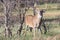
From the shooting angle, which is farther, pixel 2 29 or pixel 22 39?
pixel 2 29

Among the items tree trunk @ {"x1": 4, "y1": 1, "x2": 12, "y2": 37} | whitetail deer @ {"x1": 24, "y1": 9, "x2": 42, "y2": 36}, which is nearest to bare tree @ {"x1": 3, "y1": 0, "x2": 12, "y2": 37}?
tree trunk @ {"x1": 4, "y1": 1, "x2": 12, "y2": 37}

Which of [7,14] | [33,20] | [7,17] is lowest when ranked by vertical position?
[33,20]

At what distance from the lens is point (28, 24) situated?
14.3m

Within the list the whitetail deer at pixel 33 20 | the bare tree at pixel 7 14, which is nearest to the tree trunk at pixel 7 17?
the bare tree at pixel 7 14

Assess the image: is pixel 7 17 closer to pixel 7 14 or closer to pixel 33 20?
pixel 7 14

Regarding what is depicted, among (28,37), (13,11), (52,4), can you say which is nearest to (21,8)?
(13,11)

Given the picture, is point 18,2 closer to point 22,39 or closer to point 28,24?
point 22,39

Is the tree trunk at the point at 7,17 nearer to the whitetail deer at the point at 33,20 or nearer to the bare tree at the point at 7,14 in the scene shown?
the bare tree at the point at 7,14

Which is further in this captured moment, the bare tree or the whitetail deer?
the whitetail deer

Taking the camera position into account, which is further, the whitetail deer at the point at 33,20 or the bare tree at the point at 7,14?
the whitetail deer at the point at 33,20

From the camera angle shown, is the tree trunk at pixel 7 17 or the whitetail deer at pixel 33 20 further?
the whitetail deer at pixel 33 20

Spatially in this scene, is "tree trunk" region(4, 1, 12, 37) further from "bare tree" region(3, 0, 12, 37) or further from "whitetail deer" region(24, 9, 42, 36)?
"whitetail deer" region(24, 9, 42, 36)

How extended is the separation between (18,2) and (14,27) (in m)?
1.68

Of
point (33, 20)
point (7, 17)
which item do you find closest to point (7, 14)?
point (7, 17)
